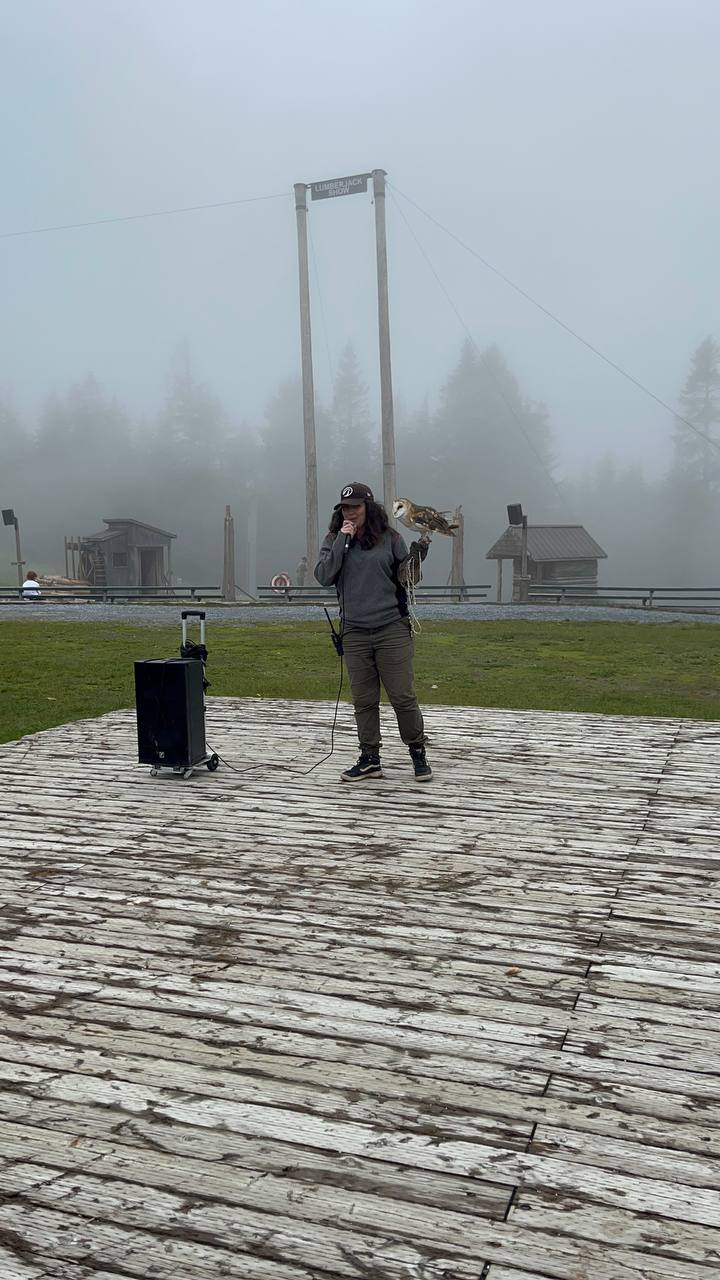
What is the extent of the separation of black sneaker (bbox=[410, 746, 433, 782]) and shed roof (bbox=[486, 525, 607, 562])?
3841cm

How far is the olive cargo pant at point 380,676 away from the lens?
722 centimetres

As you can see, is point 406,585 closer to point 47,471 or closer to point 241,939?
point 241,939

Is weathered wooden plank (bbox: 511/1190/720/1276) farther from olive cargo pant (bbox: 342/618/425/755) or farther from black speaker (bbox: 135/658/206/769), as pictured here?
black speaker (bbox: 135/658/206/769)

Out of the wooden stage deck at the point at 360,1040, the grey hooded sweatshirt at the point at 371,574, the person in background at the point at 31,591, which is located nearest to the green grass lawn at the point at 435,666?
the grey hooded sweatshirt at the point at 371,574

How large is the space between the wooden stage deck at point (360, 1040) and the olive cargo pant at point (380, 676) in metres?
0.73

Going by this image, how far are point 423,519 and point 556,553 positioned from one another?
38.9m

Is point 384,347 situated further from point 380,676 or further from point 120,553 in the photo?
point 380,676

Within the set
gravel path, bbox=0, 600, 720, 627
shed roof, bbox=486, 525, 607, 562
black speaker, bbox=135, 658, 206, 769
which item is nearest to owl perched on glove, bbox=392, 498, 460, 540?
black speaker, bbox=135, 658, 206, 769

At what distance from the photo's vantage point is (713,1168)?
2785 millimetres

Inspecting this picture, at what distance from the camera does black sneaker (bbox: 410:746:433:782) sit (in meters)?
7.37

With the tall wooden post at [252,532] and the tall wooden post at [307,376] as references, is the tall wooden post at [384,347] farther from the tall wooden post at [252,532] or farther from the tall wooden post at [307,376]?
the tall wooden post at [252,532]

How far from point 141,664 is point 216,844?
1.81 metres

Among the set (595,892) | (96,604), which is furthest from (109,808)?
(96,604)

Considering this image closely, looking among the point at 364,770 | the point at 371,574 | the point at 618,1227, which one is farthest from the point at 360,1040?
the point at 371,574
